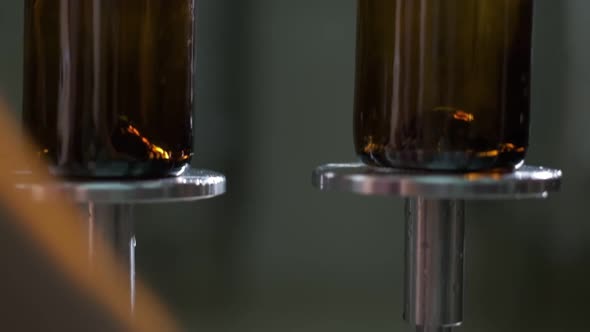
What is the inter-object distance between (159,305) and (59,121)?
0.37 meters

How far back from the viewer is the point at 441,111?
501mm

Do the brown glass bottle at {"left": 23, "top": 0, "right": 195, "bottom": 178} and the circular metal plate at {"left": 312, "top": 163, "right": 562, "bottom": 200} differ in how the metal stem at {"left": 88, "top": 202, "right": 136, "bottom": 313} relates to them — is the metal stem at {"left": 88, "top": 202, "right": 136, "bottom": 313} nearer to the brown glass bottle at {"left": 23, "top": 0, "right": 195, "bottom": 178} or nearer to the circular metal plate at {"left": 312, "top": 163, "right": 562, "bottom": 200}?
the brown glass bottle at {"left": 23, "top": 0, "right": 195, "bottom": 178}

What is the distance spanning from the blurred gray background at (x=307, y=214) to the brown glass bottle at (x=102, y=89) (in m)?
0.27

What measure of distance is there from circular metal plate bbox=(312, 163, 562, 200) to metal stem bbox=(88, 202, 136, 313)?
17 cm

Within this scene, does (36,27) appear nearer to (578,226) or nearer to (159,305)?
(159,305)

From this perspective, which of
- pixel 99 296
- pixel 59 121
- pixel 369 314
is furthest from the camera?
pixel 369 314

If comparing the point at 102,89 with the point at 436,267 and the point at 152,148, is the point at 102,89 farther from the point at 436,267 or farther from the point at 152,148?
the point at 436,267

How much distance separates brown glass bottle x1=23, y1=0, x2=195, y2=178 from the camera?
0.49 metres

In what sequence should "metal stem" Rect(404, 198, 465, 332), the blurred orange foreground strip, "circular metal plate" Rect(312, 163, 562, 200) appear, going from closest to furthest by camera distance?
"circular metal plate" Rect(312, 163, 562, 200) < "metal stem" Rect(404, 198, 465, 332) < the blurred orange foreground strip

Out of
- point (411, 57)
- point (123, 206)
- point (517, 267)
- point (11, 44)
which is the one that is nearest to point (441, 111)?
point (411, 57)

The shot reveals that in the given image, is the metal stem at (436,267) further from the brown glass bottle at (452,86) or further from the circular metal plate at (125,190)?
the circular metal plate at (125,190)

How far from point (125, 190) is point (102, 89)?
85mm

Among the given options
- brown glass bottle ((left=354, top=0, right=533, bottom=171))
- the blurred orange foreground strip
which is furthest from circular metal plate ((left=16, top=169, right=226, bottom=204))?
the blurred orange foreground strip

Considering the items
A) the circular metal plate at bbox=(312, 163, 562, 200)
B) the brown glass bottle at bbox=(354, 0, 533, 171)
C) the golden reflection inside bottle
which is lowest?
the circular metal plate at bbox=(312, 163, 562, 200)
